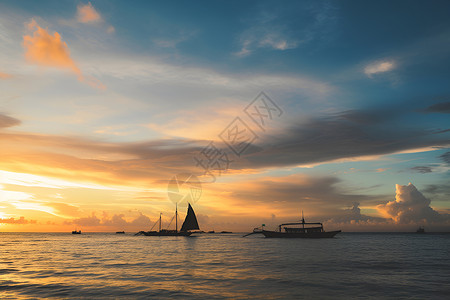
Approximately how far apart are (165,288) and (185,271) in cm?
1185

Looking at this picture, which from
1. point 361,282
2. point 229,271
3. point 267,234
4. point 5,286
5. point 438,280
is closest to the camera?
point 5,286

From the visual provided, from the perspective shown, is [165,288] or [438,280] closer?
[165,288]

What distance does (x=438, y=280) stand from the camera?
35000mm

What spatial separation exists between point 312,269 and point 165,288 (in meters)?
22.8

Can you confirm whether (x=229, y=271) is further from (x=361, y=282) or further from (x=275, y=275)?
(x=361, y=282)

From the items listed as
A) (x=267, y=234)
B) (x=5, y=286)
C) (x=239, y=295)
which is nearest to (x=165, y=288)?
(x=239, y=295)

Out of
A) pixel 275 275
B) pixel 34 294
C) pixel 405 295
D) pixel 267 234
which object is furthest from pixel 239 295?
pixel 267 234

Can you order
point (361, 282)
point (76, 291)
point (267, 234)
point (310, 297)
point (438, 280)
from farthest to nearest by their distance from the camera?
point (267, 234) → point (438, 280) → point (361, 282) → point (76, 291) → point (310, 297)

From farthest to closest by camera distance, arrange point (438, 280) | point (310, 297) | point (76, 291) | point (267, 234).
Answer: point (267, 234), point (438, 280), point (76, 291), point (310, 297)

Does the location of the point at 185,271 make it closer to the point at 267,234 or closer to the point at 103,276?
the point at 103,276

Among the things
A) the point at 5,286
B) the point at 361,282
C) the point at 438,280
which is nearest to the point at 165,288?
the point at 5,286

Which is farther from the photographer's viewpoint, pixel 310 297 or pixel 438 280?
pixel 438 280

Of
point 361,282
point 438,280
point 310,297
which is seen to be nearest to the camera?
point 310,297

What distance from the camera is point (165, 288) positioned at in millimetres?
28734
